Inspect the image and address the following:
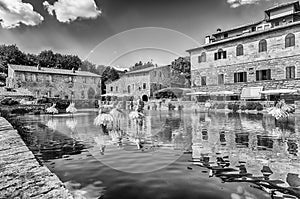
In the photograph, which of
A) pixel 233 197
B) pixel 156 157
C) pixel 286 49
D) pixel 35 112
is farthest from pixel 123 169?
pixel 286 49

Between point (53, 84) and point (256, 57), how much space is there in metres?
45.0

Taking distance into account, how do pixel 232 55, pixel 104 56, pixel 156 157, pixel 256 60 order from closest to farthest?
1. pixel 156 157
2. pixel 104 56
3. pixel 256 60
4. pixel 232 55

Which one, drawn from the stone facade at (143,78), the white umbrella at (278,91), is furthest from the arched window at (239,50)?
the stone facade at (143,78)

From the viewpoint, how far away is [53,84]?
2084 inches

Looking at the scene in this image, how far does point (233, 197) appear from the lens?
3.82 metres

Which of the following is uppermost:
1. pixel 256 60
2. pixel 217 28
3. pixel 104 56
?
pixel 217 28

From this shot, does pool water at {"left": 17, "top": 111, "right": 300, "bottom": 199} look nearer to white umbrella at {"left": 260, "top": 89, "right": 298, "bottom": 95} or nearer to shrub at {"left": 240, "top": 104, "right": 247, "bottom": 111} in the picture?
shrub at {"left": 240, "top": 104, "right": 247, "bottom": 111}

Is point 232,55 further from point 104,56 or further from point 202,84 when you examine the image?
point 104,56

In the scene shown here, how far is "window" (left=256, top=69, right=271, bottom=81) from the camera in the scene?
32.2 metres

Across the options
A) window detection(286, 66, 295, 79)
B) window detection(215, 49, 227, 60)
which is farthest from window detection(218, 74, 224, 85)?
window detection(286, 66, 295, 79)

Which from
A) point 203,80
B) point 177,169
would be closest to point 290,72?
point 203,80

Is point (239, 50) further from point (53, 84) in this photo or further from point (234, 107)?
point (53, 84)

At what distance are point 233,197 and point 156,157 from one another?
309cm

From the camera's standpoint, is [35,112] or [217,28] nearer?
[35,112]
